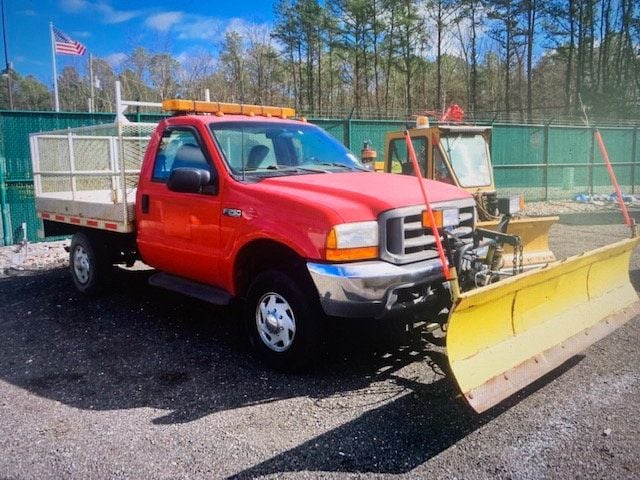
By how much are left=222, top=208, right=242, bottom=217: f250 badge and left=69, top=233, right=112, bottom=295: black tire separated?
2.79 metres

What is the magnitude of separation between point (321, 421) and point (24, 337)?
3555mm

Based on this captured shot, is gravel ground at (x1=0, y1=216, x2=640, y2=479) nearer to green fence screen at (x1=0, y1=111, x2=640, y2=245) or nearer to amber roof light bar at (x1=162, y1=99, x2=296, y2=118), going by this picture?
amber roof light bar at (x1=162, y1=99, x2=296, y2=118)

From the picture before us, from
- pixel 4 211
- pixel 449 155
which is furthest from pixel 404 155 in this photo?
pixel 4 211

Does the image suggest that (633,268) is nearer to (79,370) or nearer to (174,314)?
(174,314)

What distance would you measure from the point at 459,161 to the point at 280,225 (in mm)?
5270

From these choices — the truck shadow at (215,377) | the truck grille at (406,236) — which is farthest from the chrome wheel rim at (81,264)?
the truck grille at (406,236)

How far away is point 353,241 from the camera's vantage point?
4.03 meters

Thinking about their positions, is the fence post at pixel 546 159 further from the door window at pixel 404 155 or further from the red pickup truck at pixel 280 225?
the red pickup truck at pixel 280 225

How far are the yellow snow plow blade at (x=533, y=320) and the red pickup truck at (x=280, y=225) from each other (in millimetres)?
578

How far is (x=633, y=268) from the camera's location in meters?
8.11

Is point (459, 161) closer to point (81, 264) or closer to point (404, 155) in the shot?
point (404, 155)

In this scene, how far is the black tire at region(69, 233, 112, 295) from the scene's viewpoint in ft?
22.4

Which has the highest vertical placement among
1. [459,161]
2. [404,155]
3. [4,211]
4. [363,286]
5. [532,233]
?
[404,155]

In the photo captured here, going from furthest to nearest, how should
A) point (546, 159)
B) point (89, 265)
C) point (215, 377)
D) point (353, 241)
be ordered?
point (546, 159), point (89, 265), point (215, 377), point (353, 241)
